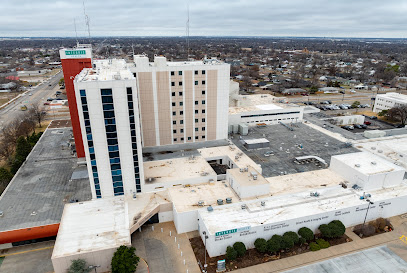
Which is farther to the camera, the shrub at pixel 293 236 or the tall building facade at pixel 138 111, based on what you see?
the tall building facade at pixel 138 111

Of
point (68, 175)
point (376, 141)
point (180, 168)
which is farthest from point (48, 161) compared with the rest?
point (376, 141)

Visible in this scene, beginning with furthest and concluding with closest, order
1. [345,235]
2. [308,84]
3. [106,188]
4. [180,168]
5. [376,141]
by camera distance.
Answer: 1. [308,84]
2. [376,141]
3. [180,168]
4. [106,188]
5. [345,235]

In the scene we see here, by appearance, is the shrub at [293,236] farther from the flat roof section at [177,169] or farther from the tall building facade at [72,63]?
the tall building facade at [72,63]

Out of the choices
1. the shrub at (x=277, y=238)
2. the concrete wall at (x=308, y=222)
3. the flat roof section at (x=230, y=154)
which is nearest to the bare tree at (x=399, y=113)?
the concrete wall at (x=308, y=222)

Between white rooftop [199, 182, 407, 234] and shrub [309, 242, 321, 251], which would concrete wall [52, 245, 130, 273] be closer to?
white rooftop [199, 182, 407, 234]

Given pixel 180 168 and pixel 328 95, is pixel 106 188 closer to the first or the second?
pixel 180 168

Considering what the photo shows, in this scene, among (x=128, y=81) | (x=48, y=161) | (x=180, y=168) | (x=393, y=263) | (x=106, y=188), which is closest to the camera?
(x=393, y=263)
